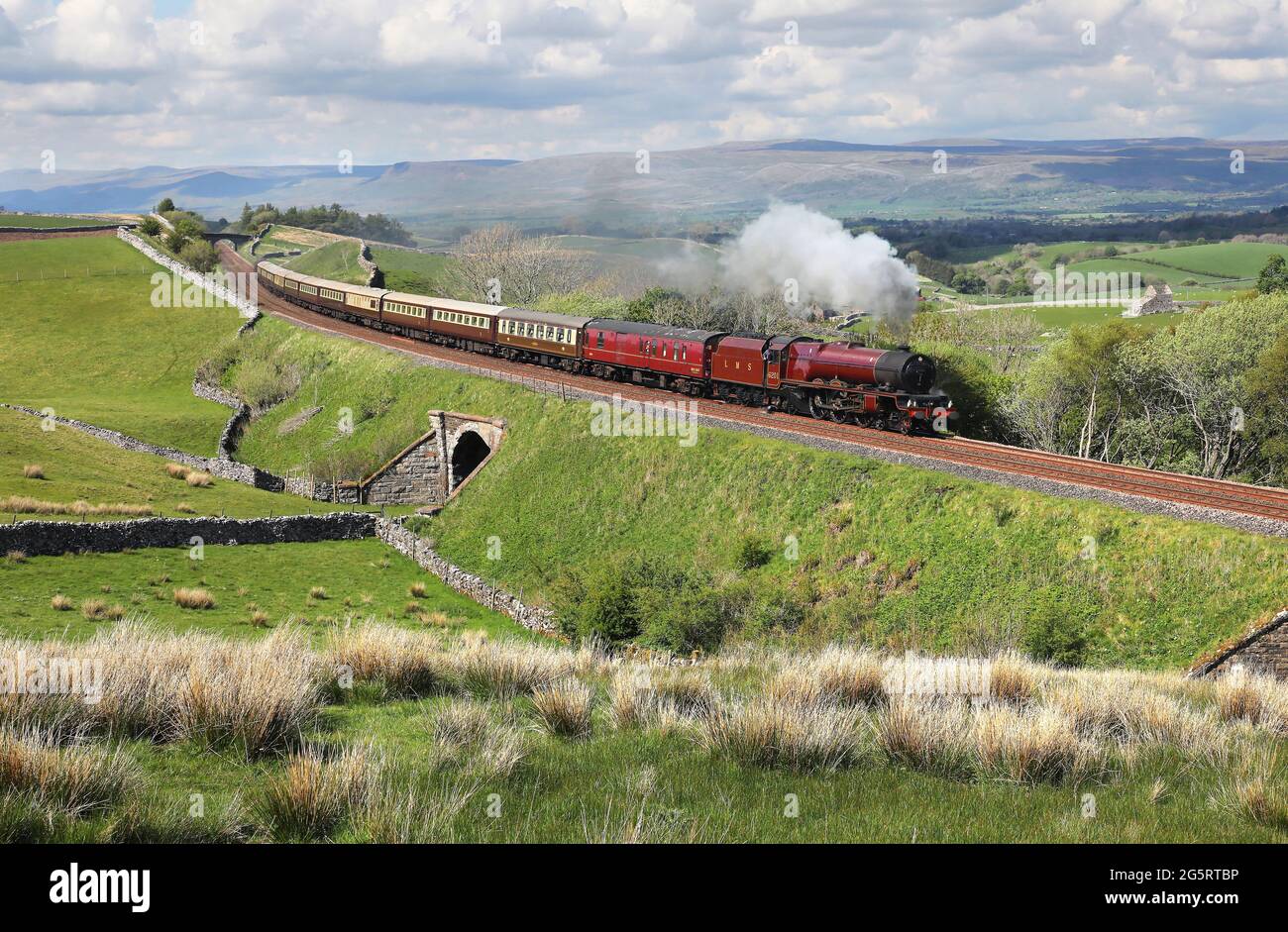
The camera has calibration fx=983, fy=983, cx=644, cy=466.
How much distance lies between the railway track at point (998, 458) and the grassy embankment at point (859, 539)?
874mm

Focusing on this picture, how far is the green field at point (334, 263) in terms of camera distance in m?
107

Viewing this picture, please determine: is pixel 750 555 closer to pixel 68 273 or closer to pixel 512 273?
pixel 512 273

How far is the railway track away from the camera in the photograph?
2602 cm

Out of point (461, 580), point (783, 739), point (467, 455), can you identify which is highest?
point (783, 739)

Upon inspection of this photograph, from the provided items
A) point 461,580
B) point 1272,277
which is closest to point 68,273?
point 461,580

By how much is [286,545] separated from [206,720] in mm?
28608

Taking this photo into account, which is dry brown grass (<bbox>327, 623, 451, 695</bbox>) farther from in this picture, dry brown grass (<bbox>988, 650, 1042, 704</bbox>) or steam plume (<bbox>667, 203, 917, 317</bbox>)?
steam plume (<bbox>667, 203, 917, 317</bbox>)

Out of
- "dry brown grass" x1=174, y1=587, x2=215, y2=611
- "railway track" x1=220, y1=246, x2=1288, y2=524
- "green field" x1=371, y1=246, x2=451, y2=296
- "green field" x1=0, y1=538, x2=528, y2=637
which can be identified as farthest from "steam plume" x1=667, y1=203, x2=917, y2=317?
"dry brown grass" x1=174, y1=587, x2=215, y2=611

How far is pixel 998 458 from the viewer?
104 feet

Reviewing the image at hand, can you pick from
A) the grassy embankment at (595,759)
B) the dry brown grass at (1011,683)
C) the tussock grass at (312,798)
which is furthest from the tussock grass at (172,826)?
the dry brown grass at (1011,683)

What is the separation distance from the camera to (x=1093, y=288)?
16238cm

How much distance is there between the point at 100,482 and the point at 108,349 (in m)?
45.3
